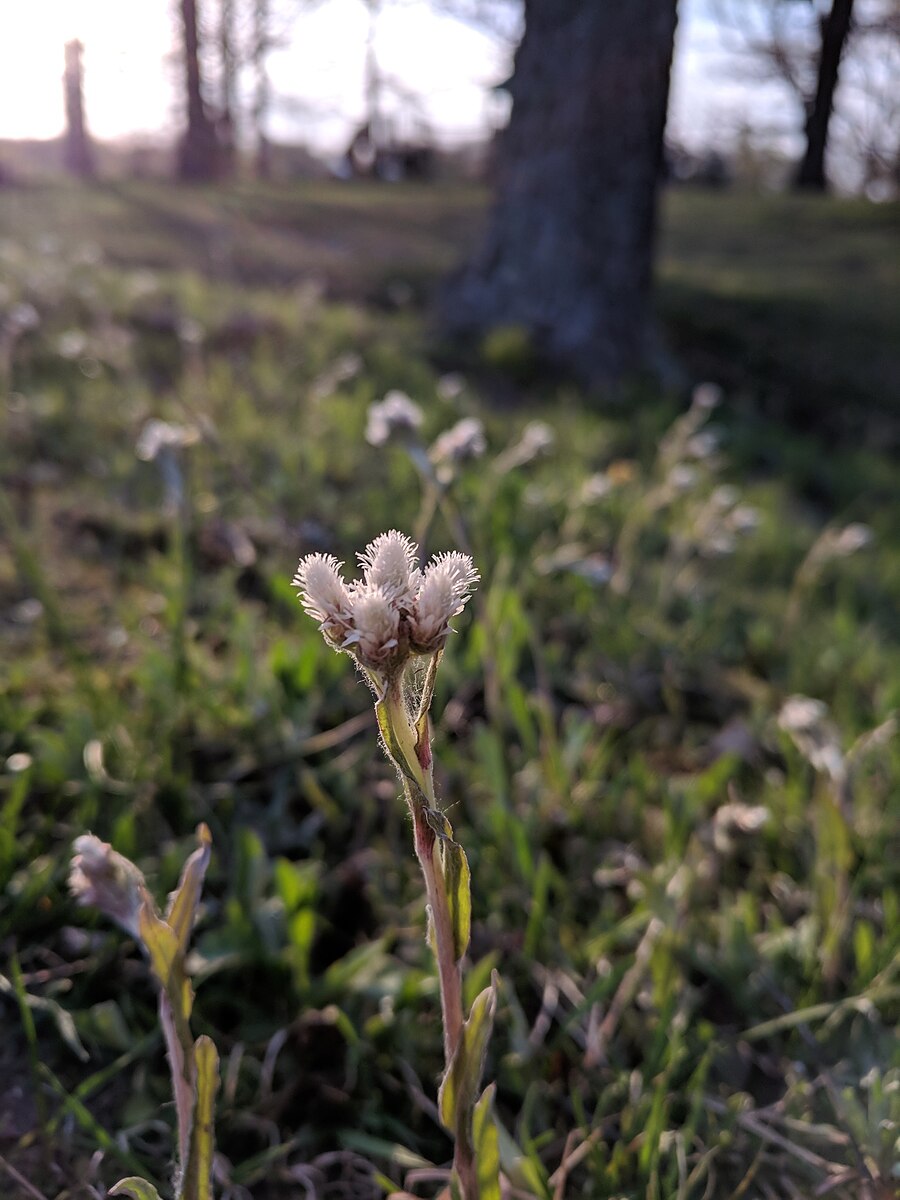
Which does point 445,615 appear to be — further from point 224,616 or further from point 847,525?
point 847,525

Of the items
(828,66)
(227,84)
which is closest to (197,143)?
(227,84)

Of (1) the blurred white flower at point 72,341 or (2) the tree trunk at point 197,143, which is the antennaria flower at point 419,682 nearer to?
(1) the blurred white flower at point 72,341

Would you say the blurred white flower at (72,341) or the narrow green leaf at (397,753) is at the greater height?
the narrow green leaf at (397,753)

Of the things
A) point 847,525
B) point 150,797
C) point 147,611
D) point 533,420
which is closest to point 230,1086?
point 150,797

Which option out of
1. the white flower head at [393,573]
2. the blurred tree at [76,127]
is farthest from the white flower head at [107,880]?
the blurred tree at [76,127]

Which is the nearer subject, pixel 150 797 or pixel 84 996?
pixel 84 996

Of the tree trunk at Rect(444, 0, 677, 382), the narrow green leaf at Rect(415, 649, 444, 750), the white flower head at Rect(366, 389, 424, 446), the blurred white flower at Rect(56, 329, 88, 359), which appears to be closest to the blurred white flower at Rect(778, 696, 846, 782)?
the white flower head at Rect(366, 389, 424, 446)

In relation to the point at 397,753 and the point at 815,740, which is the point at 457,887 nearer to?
the point at 397,753
